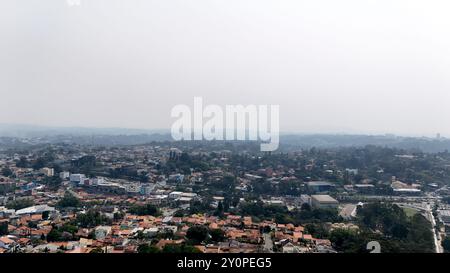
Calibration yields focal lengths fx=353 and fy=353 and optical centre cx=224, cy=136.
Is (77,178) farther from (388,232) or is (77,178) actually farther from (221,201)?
(388,232)

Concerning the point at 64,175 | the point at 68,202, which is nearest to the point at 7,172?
the point at 64,175

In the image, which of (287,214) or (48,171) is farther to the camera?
(48,171)

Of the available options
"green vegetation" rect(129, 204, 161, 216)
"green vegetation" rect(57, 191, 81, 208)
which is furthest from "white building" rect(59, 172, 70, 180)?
"green vegetation" rect(129, 204, 161, 216)

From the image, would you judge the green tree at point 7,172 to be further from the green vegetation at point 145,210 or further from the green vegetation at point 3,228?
the green vegetation at point 145,210

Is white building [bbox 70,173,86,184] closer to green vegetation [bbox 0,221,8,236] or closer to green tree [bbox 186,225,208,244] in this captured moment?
green vegetation [bbox 0,221,8,236]

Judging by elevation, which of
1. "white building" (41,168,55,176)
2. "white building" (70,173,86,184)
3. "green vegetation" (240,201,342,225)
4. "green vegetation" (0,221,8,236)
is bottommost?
"green vegetation" (240,201,342,225)

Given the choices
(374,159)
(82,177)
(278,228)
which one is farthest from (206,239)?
(374,159)

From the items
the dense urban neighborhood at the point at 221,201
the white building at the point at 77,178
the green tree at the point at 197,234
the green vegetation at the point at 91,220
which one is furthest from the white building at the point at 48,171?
the green tree at the point at 197,234
